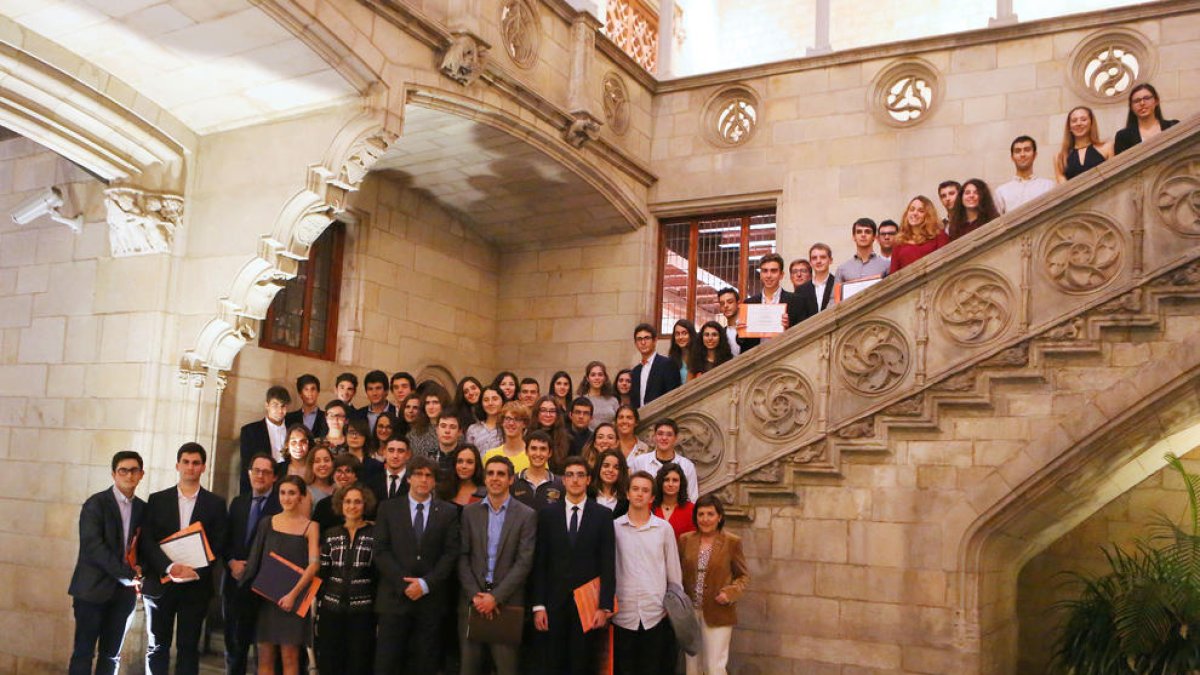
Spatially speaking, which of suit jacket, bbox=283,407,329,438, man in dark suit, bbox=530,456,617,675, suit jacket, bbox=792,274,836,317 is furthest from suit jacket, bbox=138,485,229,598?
suit jacket, bbox=792,274,836,317

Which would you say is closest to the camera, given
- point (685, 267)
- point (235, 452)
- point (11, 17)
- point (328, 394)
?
point (11, 17)

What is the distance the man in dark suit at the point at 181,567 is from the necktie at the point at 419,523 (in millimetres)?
1246

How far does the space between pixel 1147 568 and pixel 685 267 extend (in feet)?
17.8

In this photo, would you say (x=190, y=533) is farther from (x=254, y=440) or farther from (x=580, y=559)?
(x=580, y=559)

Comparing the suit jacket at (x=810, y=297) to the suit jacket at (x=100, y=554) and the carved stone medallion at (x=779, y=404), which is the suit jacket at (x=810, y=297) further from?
the suit jacket at (x=100, y=554)

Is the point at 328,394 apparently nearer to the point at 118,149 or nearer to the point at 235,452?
the point at 235,452

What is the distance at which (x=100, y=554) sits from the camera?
580cm

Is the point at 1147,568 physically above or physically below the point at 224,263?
below

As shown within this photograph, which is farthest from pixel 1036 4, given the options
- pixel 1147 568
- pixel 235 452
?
pixel 235 452

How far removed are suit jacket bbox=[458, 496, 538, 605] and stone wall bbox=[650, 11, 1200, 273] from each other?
17.5 feet

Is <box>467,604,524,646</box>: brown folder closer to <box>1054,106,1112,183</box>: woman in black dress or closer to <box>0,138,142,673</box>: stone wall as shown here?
<box>0,138,142,673</box>: stone wall

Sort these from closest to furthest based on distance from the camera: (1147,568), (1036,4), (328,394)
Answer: (1147,568)
(328,394)
(1036,4)

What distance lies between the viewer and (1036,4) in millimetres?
13258

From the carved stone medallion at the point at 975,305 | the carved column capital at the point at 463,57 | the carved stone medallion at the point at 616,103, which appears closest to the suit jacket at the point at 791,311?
the carved stone medallion at the point at 975,305
